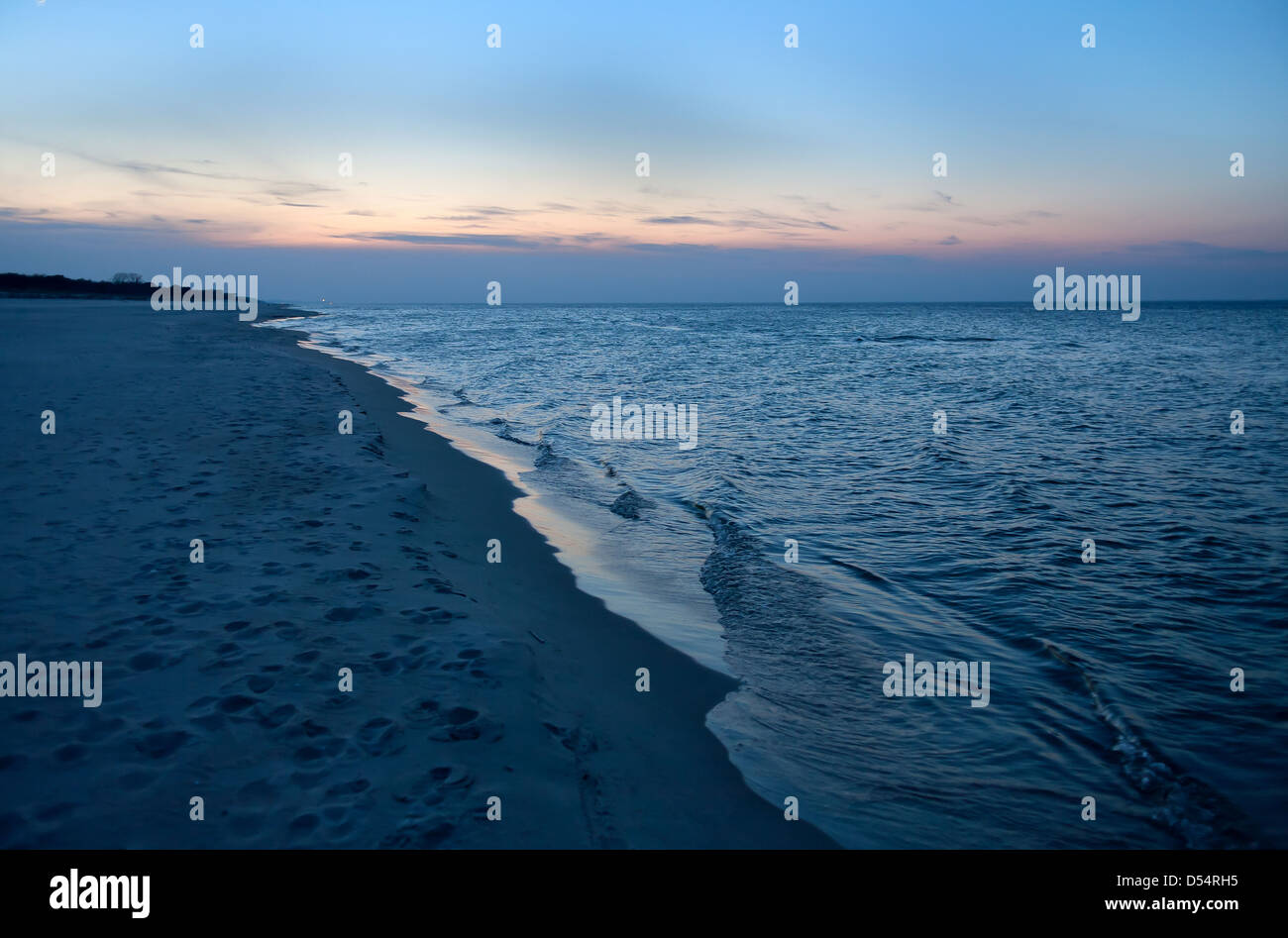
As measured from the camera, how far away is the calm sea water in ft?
16.6

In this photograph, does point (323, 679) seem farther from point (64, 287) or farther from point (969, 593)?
point (64, 287)

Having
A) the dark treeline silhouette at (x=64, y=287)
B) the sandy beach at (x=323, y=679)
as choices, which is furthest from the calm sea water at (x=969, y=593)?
the dark treeline silhouette at (x=64, y=287)

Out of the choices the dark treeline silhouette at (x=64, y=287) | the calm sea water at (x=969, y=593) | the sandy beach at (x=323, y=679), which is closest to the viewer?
the sandy beach at (x=323, y=679)

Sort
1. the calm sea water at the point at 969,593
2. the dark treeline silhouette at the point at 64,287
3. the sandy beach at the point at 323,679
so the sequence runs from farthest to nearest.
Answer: the dark treeline silhouette at the point at 64,287 < the calm sea water at the point at 969,593 < the sandy beach at the point at 323,679

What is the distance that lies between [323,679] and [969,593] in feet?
24.3

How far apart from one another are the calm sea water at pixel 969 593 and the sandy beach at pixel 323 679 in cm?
88

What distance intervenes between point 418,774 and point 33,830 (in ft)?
6.20

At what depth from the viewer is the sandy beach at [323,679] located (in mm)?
3920

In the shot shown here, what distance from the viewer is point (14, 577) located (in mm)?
6500

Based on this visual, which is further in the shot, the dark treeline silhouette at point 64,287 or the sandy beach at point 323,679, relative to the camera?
the dark treeline silhouette at point 64,287

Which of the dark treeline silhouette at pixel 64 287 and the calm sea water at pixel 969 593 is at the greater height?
the dark treeline silhouette at pixel 64 287

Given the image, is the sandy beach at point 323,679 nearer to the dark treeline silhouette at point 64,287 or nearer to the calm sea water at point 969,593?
the calm sea water at point 969,593

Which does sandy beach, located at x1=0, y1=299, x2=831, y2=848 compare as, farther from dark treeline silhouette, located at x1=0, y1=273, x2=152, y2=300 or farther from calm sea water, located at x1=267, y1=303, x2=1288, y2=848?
dark treeline silhouette, located at x1=0, y1=273, x2=152, y2=300
